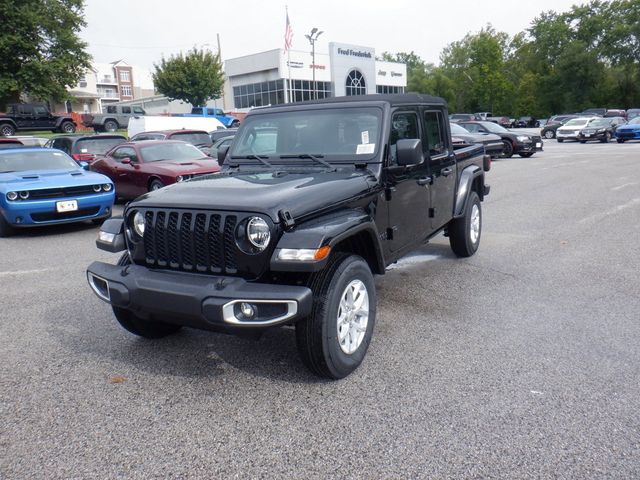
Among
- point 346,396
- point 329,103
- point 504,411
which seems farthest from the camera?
point 329,103

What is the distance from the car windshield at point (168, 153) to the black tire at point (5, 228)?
10.6 ft

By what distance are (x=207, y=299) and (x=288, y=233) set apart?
60 centimetres

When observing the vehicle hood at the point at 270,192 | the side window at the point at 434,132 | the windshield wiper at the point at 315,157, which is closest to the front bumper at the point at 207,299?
the vehicle hood at the point at 270,192

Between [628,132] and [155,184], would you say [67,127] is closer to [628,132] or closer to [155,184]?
[155,184]

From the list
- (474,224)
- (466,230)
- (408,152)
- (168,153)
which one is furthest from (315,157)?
(168,153)

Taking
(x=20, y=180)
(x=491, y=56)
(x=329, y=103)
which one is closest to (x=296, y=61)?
(x=491, y=56)

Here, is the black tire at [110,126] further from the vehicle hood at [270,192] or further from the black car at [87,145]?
the vehicle hood at [270,192]

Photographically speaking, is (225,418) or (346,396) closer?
(225,418)

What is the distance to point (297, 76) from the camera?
5675 cm

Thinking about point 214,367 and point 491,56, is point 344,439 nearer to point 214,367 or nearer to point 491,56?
point 214,367

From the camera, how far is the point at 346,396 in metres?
3.37

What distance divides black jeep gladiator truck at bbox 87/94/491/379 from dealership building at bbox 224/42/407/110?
50.8 m

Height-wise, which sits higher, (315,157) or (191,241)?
(315,157)

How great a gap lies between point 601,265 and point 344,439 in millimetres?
4630
